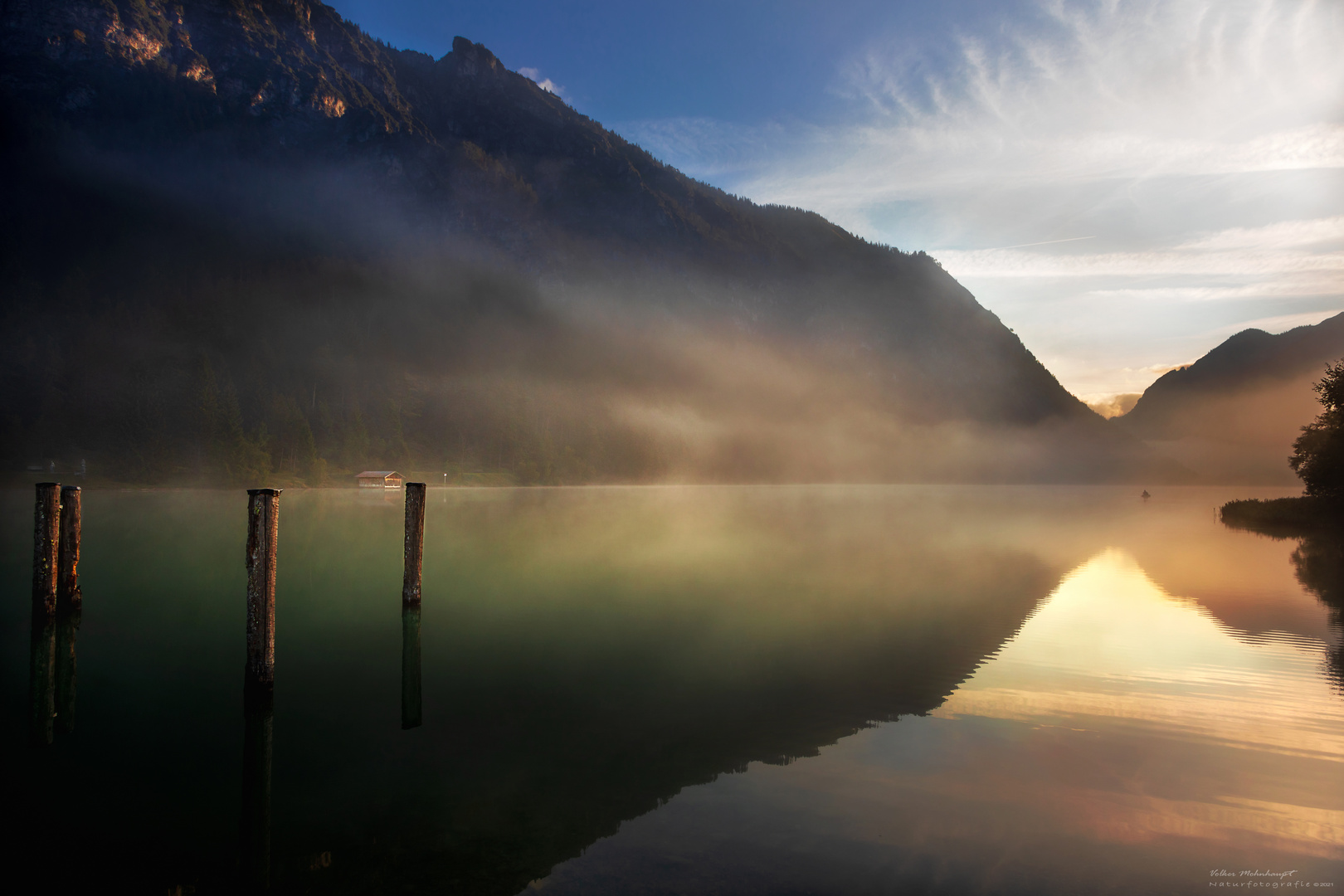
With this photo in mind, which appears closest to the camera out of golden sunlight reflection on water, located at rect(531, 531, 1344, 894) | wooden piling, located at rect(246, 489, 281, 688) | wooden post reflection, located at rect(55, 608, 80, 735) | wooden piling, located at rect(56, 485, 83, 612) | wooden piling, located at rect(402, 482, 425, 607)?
golden sunlight reflection on water, located at rect(531, 531, 1344, 894)

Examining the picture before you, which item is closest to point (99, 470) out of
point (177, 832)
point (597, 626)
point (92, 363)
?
point (92, 363)

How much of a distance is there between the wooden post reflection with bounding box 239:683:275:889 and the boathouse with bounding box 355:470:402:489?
135287 mm

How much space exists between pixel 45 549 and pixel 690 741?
18.5m

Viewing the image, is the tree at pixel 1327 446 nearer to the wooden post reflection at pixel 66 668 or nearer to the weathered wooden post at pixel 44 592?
the wooden post reflection at pixel 66 668

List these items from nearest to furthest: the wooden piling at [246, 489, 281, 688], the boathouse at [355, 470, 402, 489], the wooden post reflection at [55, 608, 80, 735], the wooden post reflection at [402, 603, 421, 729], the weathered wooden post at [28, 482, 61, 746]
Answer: the wooden piling at [246, 489, 281, 688] < the wooden post reflection at [55, 608, 80, 735] < the wooden post reflection at [402, 603, 421, 729] < the weathered wooden post at [28, 482, 61, 746] < the boathouse at [355, 470, 402, 489]

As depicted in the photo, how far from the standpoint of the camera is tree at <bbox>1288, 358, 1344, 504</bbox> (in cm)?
5730

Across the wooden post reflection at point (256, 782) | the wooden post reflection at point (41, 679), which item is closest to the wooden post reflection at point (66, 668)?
the wooden post reflection at point (41, 679)

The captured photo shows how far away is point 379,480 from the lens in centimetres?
14412

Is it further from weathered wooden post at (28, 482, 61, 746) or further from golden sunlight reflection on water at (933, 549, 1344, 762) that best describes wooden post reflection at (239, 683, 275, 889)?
golden sunlight reflection on water at (933, 549, 1344, 762)

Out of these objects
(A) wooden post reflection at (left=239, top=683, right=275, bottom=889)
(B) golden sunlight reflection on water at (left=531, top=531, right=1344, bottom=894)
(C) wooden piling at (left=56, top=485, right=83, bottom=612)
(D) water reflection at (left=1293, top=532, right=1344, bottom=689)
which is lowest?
(A) wooden post reflection at (left=239, top=683, right=275, bottom=889)

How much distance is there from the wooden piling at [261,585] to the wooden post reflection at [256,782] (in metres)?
0.39

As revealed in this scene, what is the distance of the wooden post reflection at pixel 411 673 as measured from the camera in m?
14.5

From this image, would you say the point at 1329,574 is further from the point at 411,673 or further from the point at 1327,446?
the point at 411,673

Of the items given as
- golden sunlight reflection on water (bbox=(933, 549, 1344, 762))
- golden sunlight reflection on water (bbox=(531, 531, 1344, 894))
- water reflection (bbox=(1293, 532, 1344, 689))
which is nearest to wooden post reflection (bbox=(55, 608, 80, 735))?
golden sunlight reflection on water (bbox=(531, 531, 1344, 894))
